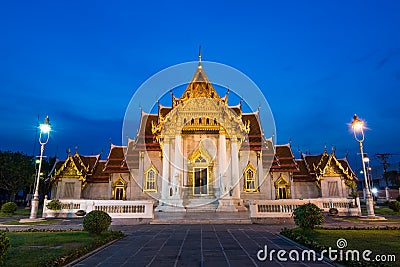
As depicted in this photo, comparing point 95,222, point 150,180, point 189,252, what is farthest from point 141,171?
point 189,252

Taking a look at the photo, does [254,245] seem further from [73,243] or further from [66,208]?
[66,208]

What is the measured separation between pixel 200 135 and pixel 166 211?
8141mm

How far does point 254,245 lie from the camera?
970cm

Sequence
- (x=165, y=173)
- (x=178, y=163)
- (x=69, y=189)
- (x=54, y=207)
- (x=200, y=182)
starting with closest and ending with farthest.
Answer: (x=54, y=207)
(x=165, y=173)
(x=178, y=163)
(x=200, y=182)
(x=69, y=189)

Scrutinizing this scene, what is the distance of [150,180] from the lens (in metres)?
27.6

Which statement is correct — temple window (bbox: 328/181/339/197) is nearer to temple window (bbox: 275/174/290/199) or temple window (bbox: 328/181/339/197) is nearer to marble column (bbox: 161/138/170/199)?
temple window (bbox: 275/174/290/199)

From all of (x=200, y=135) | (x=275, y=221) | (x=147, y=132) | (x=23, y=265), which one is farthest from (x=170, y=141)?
(x=23, y=265)

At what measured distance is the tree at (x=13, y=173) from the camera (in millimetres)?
41906

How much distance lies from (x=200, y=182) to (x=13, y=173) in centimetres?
3297

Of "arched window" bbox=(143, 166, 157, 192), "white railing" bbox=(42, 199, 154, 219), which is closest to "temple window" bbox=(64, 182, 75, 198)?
"arched window" bbox=(143, 166, 157, 192)

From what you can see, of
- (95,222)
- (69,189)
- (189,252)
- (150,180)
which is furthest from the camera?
(69,189)

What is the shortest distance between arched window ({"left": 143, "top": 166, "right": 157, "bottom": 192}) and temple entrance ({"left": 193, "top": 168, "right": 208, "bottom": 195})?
4.41 metres

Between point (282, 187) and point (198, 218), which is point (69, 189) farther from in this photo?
point (282, 187)

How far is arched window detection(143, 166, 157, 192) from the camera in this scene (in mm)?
27212
